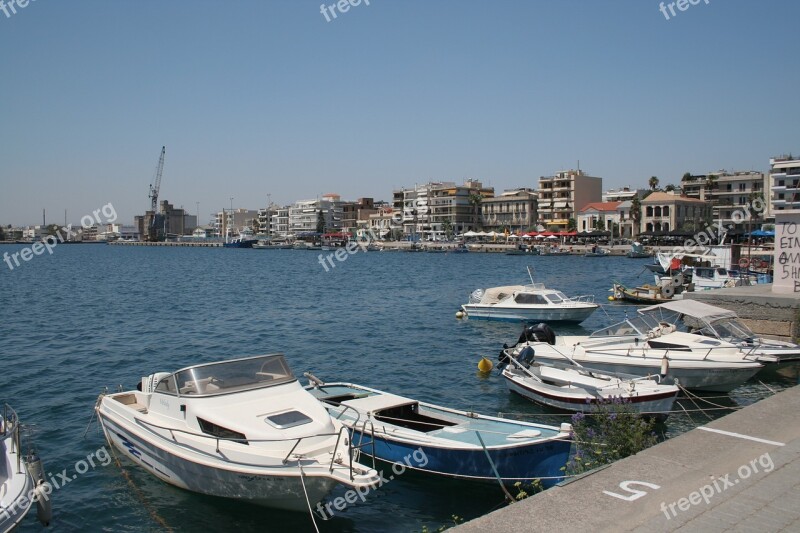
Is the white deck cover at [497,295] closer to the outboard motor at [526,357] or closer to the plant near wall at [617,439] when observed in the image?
the outboard motor at [526,357]

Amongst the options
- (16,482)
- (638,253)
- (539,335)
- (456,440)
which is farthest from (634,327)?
(638,253)

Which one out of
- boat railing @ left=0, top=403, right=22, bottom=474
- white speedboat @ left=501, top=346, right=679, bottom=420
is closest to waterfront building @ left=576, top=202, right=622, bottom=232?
white speedboat @ left=501, top=346, right=679, bottom=420

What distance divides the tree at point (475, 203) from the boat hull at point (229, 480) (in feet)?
542

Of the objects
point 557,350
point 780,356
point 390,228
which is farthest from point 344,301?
point 390,228

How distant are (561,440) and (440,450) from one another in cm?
226

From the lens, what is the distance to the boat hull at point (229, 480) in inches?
416

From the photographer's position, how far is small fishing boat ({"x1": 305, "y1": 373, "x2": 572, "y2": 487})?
11789 millimetres

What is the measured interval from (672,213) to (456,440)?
133 meters

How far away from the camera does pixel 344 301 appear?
1911 inches

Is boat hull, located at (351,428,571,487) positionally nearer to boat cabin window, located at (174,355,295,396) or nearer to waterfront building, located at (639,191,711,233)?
boat cabin window, located at (174,355,295,396)

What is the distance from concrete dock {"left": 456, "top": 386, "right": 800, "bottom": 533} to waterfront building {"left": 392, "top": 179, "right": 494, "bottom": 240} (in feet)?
535

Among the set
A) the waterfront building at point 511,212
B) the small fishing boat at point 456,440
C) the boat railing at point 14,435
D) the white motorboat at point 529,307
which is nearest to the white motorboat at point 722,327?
the small fishing boat at point 456,440

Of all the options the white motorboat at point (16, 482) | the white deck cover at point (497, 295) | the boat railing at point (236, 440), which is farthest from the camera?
the white deck cover at point (497, 295)

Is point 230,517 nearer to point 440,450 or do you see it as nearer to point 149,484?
point 149,484
